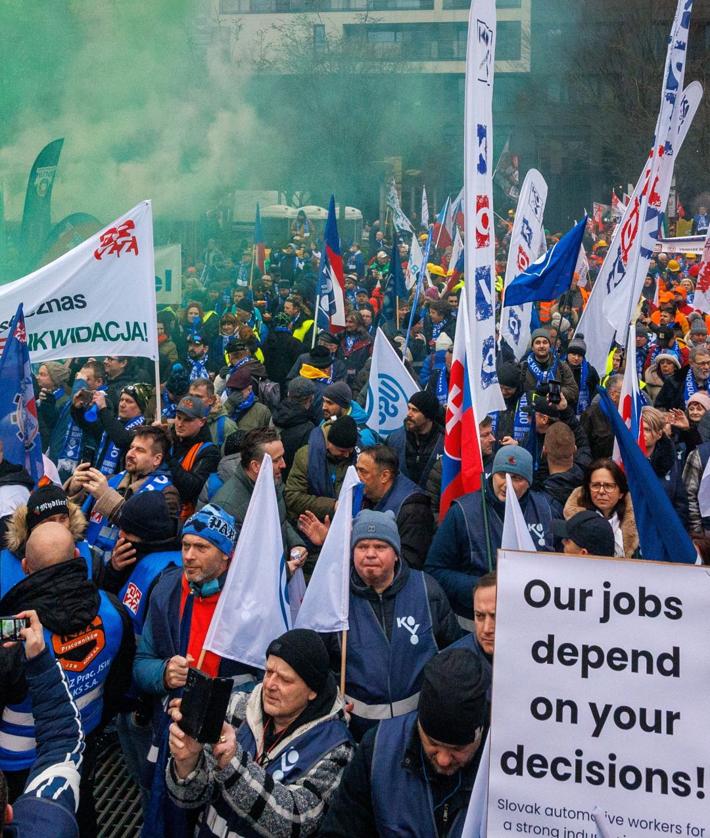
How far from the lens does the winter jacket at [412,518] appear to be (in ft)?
17.1

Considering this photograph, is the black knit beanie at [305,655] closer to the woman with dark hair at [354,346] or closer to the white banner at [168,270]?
the white banner at [168,270]

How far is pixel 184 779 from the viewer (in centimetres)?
309

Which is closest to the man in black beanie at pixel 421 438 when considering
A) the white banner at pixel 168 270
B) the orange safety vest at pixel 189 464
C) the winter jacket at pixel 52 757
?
the orange safety vest at pixel 189 464

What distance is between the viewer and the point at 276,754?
3.30 metres

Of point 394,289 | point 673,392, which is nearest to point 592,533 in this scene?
point 673,392

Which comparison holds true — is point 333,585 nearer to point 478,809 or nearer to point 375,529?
Answer: point 375,529

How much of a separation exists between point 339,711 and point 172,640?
87 cm

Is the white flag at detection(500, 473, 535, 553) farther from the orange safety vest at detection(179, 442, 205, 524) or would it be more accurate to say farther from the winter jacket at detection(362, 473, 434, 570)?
the orange safety vest at detection(179, 442, 205, 524)

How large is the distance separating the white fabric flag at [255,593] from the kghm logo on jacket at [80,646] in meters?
0.35

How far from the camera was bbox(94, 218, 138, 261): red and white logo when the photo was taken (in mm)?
6852

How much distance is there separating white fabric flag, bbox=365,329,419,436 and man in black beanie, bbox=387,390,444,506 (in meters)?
0.84

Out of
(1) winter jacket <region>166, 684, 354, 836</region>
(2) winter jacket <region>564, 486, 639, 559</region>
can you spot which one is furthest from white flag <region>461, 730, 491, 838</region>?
(2) winter jacket <region>564, 486, 639, 559</region>

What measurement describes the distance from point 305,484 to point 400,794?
3.23 metres

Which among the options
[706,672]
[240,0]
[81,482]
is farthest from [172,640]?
[240,0]
